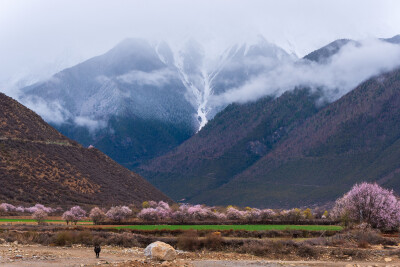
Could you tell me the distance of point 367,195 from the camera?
65.4 metres

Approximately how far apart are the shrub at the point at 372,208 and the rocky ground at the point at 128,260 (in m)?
22.3

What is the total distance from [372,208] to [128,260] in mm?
33132

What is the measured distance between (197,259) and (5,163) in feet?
282

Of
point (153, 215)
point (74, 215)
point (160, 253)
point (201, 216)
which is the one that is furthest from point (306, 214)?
point (160, 253)

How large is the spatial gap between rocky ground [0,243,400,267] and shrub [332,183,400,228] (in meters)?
22.3

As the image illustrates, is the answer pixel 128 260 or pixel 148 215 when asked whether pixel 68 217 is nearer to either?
pixel 148 215

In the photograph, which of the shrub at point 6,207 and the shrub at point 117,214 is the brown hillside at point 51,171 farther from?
the shrub at point 117,214

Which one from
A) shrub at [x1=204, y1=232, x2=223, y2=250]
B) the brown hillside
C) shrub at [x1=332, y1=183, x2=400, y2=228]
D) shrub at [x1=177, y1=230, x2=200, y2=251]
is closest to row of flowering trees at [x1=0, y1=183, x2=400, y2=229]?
shrub at [x1=332, y1=183, x2=400, y2=228]

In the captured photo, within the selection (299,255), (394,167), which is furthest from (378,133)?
(299,255)

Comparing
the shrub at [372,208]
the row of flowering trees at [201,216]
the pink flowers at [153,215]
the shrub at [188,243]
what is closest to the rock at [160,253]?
the shrub at [188,243]

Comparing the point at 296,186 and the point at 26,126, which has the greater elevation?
the point at 26,126

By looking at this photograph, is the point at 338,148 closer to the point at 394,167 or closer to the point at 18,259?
the point at 394,167

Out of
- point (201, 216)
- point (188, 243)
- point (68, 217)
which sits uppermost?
point (68, 217)

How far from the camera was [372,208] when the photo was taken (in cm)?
6488
